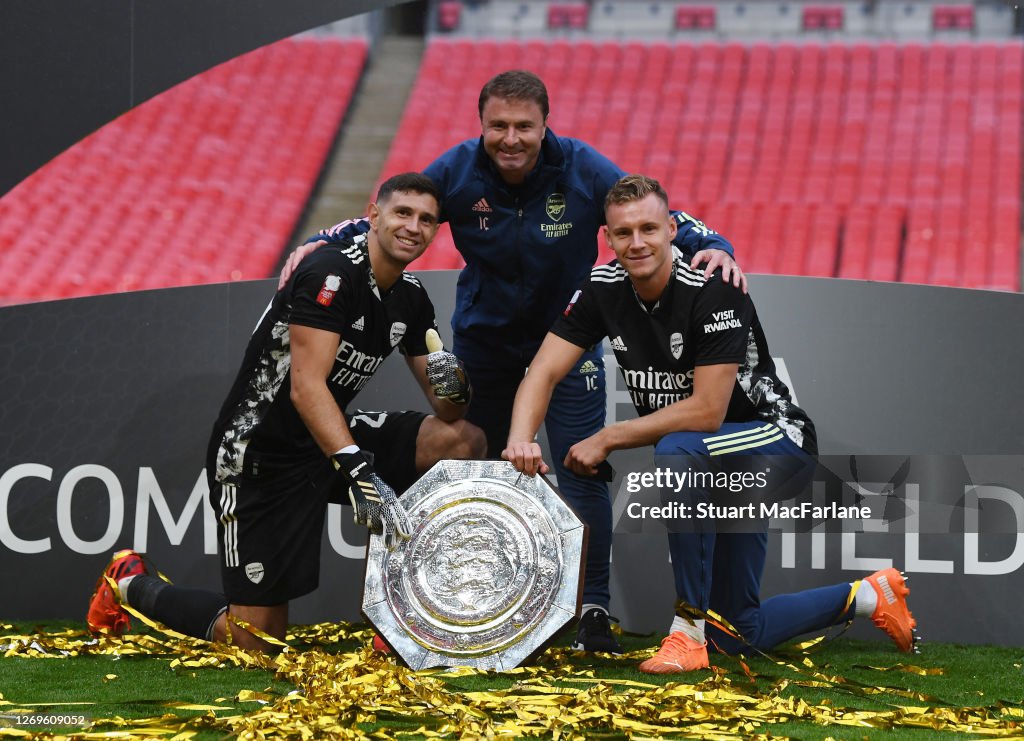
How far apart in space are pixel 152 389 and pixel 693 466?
6.46ft

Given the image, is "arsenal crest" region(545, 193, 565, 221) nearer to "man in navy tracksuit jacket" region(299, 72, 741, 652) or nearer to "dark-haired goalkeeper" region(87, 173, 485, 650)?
"man in navy tracksuit jacket" region(299, 72, 741, 652)

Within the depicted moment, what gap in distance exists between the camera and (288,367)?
3215mm

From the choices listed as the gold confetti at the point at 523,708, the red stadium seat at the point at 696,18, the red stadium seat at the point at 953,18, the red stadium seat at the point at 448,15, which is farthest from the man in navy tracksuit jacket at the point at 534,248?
the red stadium seat at the point at 953,18

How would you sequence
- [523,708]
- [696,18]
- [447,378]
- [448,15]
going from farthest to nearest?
[696,18]
[448,15]
[447,378]
[523,708]

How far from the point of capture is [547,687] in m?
2.51

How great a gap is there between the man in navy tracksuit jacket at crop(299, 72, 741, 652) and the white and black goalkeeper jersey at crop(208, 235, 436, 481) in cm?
22

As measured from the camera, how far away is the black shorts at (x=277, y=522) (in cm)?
319

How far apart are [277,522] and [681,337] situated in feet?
4.05

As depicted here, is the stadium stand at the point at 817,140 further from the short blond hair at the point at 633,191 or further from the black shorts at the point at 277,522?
the short blond hair at the point at 633,191

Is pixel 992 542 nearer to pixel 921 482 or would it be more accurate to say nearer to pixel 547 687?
pixel 921 482

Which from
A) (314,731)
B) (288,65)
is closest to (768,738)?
(314,731)

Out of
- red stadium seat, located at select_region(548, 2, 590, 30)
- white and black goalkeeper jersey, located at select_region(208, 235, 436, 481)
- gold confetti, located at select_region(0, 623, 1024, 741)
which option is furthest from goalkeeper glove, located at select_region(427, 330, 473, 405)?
red stadium seat, located at select_region(548, 2, 590, 30)

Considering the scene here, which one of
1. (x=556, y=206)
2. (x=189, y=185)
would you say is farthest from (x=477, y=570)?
(x=189, y=185)

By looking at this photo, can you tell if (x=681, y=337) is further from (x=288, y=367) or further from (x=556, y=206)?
(x=288, y=367)
